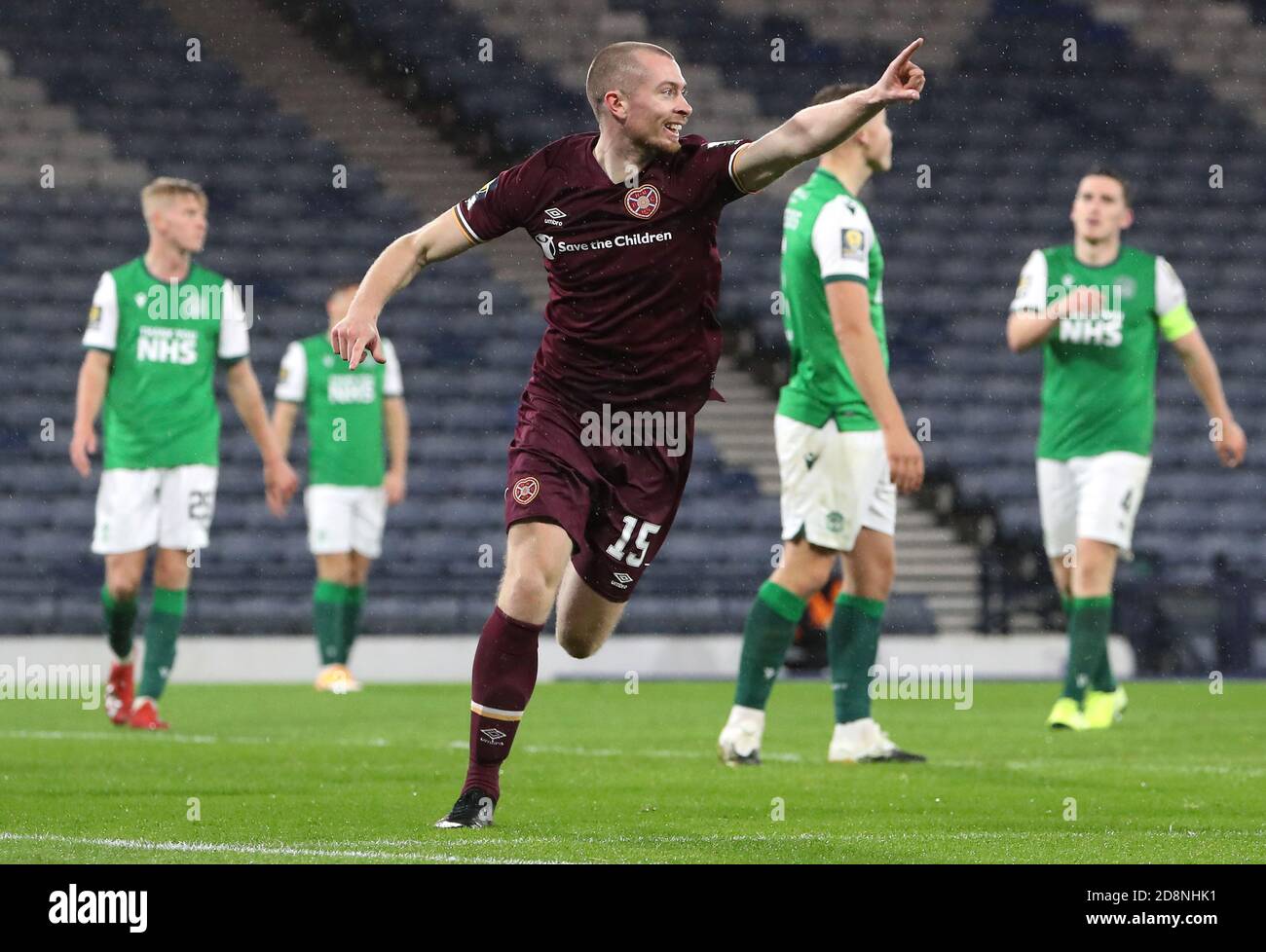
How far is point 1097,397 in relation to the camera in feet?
27.5

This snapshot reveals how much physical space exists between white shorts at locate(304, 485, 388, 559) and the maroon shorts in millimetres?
6415

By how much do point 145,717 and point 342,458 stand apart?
11.4ft

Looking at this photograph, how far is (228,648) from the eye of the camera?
13.1 meters

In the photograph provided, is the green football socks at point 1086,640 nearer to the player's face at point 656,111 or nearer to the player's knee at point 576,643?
the player's knee at point 576,643

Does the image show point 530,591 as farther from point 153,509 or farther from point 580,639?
point 153,509

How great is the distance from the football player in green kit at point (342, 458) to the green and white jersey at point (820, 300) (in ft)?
16.1

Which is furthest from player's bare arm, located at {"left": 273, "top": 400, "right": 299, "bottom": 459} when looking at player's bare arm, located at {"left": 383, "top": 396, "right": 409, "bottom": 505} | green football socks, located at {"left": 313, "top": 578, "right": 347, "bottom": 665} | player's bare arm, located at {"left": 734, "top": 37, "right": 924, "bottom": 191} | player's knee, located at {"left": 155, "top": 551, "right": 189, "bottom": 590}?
player's bare arm, located at {"left": 734, "top": 37, "right": 924, "bottom": 191}

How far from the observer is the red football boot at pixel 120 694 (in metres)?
8.32

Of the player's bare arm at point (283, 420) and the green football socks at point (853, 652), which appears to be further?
the player's bare arm at point (283, 420)

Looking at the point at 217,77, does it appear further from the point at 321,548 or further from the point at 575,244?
the point at 575,244

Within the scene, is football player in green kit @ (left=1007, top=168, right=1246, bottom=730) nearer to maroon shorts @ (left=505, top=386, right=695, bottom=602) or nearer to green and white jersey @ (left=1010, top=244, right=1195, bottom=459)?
green and white jersey @ (left=1010, top=244, right=1195, bottom=459)

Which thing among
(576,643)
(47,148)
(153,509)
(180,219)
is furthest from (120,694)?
(47,148)

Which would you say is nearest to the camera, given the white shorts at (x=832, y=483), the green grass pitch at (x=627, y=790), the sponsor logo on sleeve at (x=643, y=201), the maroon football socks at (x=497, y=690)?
the green grass pitch at (x=627, y=790)

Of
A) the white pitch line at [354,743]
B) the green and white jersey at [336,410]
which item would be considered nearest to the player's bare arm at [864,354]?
the white pitch line at [354,743]
